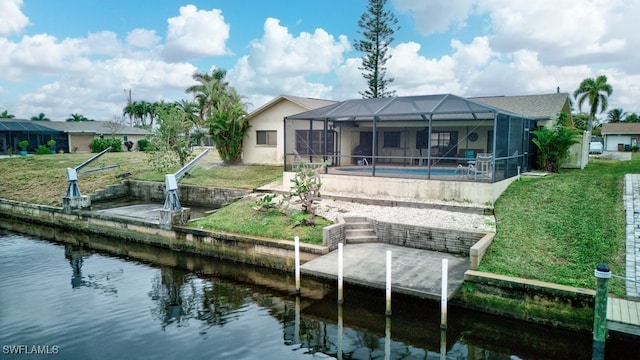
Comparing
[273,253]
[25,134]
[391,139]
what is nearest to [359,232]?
[273,253]

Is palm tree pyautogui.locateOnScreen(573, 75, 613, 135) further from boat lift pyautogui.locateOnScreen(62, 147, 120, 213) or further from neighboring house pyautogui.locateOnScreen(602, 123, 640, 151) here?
boat lift pyautogui.locateOnScreen(62, 147, 120, 213)

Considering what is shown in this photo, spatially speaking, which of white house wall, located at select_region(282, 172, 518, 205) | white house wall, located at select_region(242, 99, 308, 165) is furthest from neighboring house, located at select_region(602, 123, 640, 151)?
white house wall, located at select_region(242, 99, 308, 165)

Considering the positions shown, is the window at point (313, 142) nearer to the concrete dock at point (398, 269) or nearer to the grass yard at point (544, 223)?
the grass yard at point (544, 223)

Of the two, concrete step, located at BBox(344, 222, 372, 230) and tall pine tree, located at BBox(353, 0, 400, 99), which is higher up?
tall pine tree, located at BBox(353, 0, 400, 99)

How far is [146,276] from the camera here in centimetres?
1116

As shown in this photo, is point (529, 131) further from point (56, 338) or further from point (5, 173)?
point (5, 173)

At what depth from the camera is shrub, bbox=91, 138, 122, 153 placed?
36.7m

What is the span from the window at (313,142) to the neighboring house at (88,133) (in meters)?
22.3

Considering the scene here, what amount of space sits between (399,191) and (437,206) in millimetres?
1791

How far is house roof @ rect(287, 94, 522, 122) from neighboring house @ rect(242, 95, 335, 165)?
5145 mm

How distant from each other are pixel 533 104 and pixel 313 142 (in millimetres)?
11119

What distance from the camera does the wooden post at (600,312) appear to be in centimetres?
645

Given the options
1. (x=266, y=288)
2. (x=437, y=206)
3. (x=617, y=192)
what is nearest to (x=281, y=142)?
(x=437, y=206)

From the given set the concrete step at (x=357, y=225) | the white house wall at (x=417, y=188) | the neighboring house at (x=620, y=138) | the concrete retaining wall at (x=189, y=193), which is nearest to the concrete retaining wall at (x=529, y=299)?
the concrete step at (x=357, y=225)
